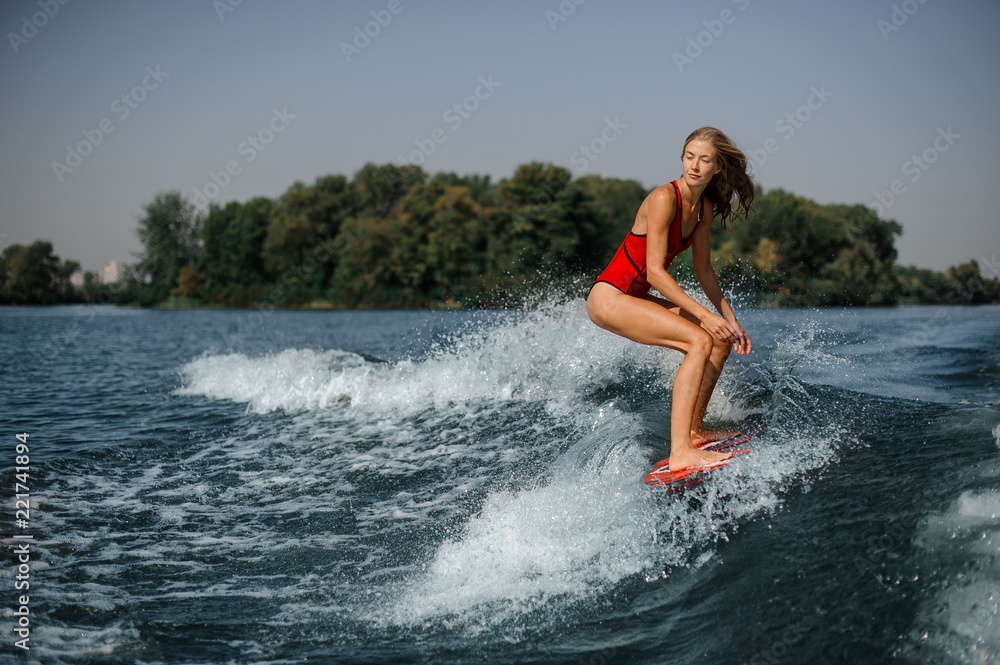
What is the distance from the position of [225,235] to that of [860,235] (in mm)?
80997

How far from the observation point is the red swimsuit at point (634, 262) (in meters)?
4.54

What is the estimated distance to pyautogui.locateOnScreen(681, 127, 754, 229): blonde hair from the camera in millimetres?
4332

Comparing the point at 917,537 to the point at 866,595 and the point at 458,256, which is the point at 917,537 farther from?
the point at 458,256

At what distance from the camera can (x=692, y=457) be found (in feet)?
13.7

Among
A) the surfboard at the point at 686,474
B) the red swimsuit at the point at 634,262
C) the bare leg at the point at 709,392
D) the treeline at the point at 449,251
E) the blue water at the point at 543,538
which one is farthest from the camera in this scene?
the treeline at the point at 449,251

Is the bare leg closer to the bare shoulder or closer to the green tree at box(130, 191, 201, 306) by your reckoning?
the bare shoulder

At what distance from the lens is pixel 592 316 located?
15.5 ft

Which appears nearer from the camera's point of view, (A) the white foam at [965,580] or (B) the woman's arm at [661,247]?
(A) the white foam at [965,580]

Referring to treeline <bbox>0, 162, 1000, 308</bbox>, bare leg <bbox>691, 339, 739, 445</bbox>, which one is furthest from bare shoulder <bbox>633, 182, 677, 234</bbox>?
treeline <bbox>0, 162, 1000, 308</bbox>

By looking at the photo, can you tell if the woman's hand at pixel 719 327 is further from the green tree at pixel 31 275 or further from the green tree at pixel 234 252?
the green tree at pixel 31 275

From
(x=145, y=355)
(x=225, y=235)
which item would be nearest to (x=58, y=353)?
(x=145, y=355)

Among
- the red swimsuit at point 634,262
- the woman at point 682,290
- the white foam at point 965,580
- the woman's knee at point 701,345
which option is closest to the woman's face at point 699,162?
the woman at point 682,290

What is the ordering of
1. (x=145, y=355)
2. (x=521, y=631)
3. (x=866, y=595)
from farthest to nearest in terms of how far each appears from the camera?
(x=145, y=355) → (x=521, y=631) → (x=866, y=595)

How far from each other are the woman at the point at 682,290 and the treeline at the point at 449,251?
34.5ft
